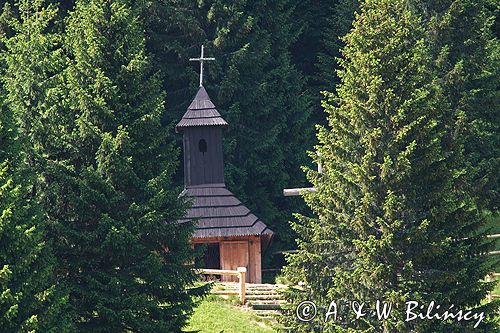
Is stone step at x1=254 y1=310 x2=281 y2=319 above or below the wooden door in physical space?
below

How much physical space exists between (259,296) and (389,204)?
31.1 feet

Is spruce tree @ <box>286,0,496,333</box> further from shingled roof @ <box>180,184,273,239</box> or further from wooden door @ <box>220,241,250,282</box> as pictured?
wooden door @ <box>220,241,250,282</box>

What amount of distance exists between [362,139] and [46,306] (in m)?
8.10

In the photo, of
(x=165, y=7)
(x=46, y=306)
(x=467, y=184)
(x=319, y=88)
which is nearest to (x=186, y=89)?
(x=165, y=7)

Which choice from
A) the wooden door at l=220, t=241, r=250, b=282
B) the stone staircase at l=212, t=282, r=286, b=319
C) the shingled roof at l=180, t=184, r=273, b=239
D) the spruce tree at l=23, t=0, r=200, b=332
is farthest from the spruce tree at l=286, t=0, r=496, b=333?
the wooden door at l=220, t=241, r=250, b=282

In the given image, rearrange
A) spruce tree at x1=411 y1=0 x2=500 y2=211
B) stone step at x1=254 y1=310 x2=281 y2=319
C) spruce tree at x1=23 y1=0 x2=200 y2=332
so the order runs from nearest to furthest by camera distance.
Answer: spruce tree at x1=23 y1=0 x2=200 y2=332
stone step at x1=254 y1=310 x2=281 y2=319
spruce tree at x1=411 y1=0 x2=500 y2=211

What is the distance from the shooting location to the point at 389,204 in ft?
90.0

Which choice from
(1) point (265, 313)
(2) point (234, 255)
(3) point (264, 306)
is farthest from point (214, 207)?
(1) point (265, 313)

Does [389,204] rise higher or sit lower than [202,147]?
lower

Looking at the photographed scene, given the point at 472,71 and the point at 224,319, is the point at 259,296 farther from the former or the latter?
the point at 472,71

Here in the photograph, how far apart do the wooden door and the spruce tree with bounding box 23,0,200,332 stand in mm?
10352

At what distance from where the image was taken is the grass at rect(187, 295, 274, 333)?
108 feet

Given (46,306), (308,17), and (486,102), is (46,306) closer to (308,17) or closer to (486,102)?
(486,102)

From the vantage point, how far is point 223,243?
3941 cm
